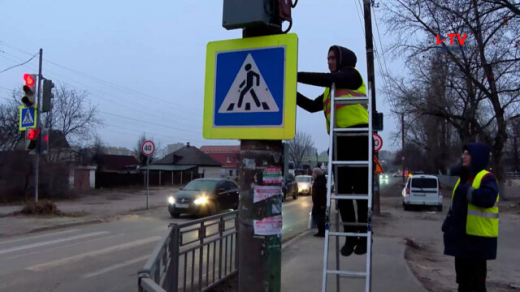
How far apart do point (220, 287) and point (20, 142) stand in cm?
3022

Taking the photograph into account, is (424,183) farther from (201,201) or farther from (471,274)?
(471,274)

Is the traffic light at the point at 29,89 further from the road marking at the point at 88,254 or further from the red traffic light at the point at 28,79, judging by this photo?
the road marking at the point at 88,254

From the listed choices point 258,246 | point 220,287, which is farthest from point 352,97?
point 220,287

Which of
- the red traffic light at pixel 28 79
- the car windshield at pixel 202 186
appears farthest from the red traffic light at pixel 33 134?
the car windshield at pixel 202 186

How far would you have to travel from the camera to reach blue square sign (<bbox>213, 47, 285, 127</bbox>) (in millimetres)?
3137

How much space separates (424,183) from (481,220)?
752 inches

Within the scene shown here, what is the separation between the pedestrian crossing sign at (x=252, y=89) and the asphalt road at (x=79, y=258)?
4.28 meters

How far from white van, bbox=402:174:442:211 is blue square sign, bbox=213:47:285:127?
20.2 metres

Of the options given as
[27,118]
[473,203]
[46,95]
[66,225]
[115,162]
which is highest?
[46,95]

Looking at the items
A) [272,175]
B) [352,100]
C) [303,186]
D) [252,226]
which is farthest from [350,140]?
[303,186]

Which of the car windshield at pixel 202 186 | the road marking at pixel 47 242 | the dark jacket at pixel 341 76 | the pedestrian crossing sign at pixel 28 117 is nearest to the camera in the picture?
the dark jacket at pixel 341 76

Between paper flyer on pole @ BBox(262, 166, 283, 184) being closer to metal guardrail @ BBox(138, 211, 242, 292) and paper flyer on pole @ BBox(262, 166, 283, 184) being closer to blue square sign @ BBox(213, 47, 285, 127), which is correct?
blue square sign @ BBox(213, 47, 285, 127)

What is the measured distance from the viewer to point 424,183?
22.1 metres

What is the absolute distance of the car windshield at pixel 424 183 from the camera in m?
22.0
